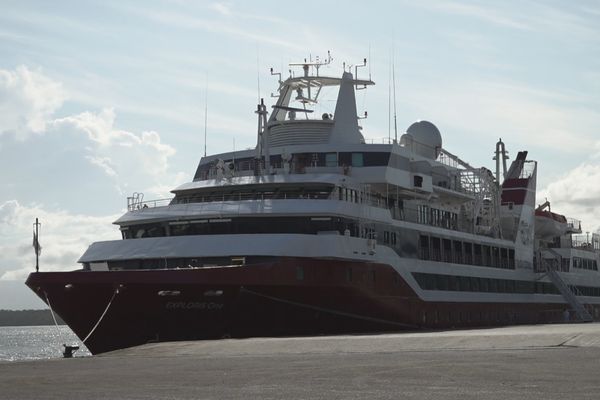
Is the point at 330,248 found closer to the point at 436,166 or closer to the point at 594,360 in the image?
the point at 436,166

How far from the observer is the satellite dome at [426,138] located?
51844 mm

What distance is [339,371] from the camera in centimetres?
1781

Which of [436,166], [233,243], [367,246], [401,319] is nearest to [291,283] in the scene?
[233,243]

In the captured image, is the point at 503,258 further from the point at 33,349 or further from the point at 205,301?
the point at 33,349

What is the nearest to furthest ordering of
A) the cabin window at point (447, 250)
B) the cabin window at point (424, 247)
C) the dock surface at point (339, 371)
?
1. the dock surface at point (339, 371)
2. the cabin window at point (424, 247)
3. the cabin window at point (447, 250)

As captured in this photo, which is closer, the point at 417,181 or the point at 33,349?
the point at 417,181

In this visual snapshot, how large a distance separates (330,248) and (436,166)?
1402 cm

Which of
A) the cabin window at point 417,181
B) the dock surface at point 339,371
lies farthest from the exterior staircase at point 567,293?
the dock surface at point 339,371

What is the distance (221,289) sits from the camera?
109 feet

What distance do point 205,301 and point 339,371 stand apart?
16.2 meters

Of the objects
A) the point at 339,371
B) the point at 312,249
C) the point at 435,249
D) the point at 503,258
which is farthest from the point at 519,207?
the point at 339,371

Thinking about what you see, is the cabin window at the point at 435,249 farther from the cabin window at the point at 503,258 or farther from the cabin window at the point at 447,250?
the cabin window at the point at 503,258

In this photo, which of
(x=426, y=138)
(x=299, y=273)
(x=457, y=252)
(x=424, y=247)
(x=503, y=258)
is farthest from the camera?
(x=503, y=258)

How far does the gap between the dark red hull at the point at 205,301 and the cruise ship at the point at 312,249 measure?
48 millimetres
